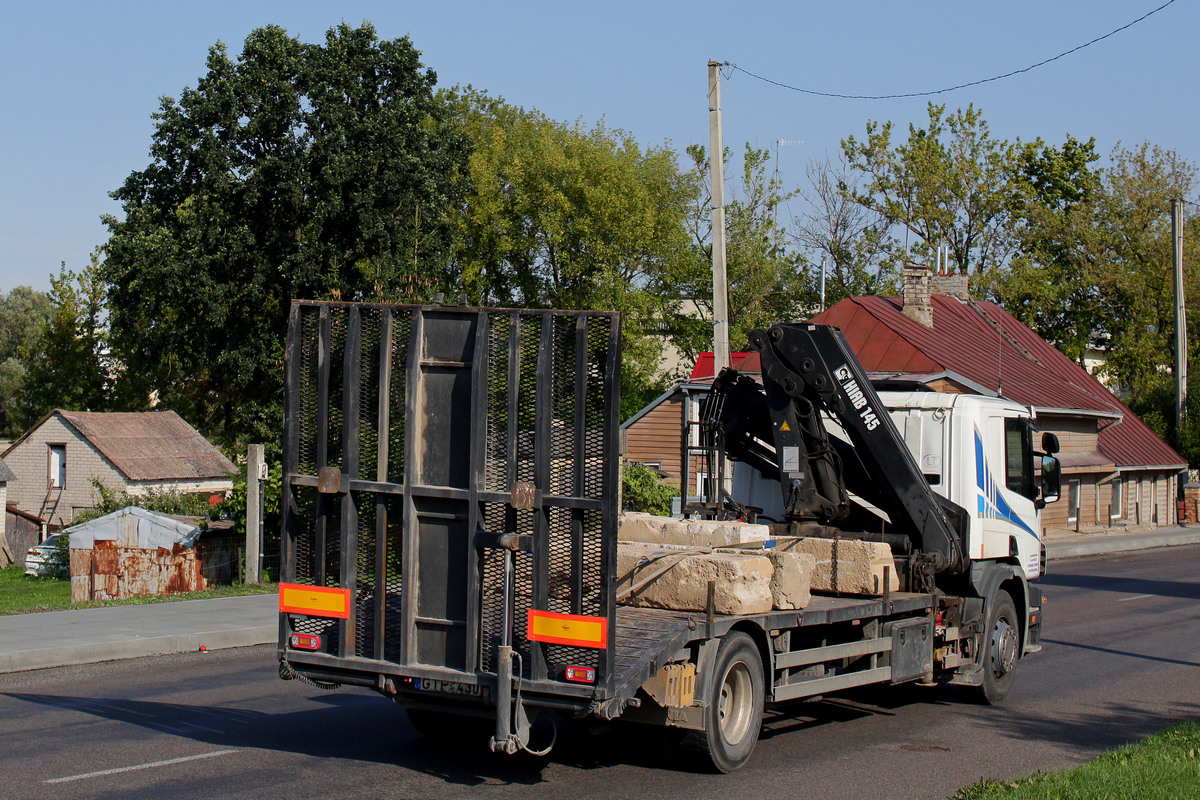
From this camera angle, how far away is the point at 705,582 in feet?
24.5

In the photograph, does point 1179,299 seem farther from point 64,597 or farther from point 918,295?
point 64,597

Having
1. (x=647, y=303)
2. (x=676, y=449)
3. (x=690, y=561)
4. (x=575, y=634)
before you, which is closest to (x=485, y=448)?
(x=575, y=634)

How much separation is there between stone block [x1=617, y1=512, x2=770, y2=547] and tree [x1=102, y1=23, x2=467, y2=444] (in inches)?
→ 997

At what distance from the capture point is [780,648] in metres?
7.78

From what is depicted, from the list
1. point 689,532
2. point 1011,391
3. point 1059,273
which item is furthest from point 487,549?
point 1059,273

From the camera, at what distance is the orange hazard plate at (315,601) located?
22.8 feet

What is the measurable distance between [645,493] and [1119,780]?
49.9 feet

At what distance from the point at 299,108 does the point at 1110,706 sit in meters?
30.1

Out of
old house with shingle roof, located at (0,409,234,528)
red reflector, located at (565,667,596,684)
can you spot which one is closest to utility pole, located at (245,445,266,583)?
red reflector, located at (565,667,596,684)

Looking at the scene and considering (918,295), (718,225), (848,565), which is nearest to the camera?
(848,565)

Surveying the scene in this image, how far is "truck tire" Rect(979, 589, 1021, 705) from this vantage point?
10305 millimetres

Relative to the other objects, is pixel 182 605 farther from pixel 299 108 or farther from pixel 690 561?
pixel 299 108

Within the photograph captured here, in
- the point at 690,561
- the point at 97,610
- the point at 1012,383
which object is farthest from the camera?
the point at 1012,383

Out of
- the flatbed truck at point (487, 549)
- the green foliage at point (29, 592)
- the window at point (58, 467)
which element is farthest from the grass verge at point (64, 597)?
the window at point (58, 467)
